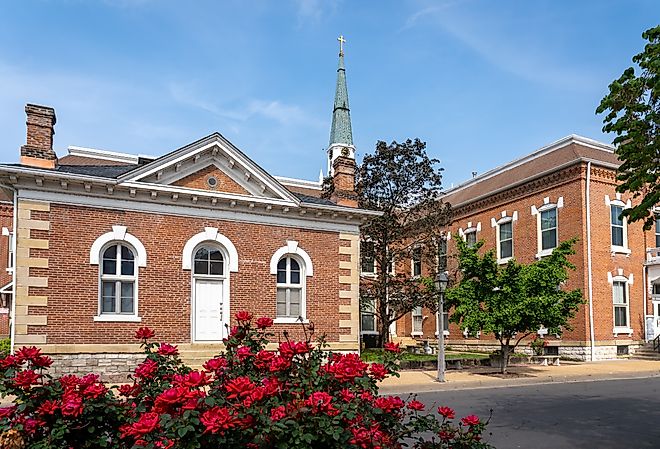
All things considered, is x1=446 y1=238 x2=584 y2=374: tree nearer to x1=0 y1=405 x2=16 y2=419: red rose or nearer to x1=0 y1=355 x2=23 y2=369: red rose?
x1=0 y1=355 x2=23 y2=369: red rose

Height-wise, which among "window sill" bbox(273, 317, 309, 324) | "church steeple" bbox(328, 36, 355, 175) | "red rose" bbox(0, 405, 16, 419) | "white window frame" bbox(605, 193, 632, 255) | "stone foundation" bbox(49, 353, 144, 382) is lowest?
"stone foundation" bbox(49, 353, 144, 382)

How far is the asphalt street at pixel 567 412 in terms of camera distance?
9.66 m

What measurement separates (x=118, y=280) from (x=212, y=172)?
4.26 m

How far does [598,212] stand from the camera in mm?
27797

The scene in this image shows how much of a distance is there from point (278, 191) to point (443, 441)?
1501cm

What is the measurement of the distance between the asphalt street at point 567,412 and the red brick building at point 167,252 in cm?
596

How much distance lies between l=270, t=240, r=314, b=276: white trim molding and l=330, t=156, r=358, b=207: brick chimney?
249cm

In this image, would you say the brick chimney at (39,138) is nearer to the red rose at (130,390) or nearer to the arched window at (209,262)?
the arched window at (209,262)

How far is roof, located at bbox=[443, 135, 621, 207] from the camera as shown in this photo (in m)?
28.7

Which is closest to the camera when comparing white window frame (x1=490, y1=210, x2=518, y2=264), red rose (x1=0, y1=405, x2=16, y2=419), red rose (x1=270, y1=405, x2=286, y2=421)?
red rose (x1=270, y1=405, x2=286, y2=421)

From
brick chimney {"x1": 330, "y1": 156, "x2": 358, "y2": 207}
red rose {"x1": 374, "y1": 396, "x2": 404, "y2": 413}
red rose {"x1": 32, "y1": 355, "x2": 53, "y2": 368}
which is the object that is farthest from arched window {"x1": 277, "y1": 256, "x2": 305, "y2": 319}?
red rose {"x1": 374, "y1": 396, "x2": 404, "y2": 413}

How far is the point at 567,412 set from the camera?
1276 cm

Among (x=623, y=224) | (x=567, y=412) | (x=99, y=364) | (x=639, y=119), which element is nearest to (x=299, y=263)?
(x=99, y=364)

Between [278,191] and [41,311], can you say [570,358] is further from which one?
[41,311]
